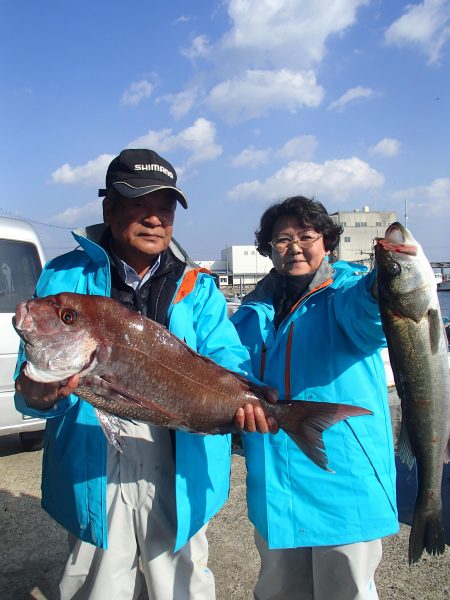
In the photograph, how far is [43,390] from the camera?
2.17 metres

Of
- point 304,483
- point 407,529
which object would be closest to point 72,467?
point 304,483

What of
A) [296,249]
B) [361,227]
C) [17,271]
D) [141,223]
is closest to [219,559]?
[296,249]

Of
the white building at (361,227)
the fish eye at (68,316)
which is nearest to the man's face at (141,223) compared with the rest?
the fish eye at (68,316)

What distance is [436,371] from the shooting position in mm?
2395

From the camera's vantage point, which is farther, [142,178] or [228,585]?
[228,585]

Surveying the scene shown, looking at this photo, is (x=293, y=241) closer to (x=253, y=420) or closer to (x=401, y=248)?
(x=401, y=248)

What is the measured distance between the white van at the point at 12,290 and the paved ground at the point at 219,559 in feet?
2.83

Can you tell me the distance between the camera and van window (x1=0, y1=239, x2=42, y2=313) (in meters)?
5.67

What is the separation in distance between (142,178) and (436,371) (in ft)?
6.43

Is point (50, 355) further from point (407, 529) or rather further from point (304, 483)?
point (407, 529)

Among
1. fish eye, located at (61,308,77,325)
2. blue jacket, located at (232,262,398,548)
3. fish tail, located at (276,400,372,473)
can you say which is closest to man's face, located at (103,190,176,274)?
fish eye, located at (61,308,77,325)

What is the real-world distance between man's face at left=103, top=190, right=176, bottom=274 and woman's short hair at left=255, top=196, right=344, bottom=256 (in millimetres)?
937

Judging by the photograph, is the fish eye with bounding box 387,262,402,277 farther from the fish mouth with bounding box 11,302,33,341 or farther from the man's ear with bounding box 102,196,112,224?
the fish mouth with bounding box 11,302,33,341

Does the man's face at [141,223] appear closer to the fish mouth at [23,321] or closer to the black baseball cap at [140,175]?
the black baseball cap at [140,175]
